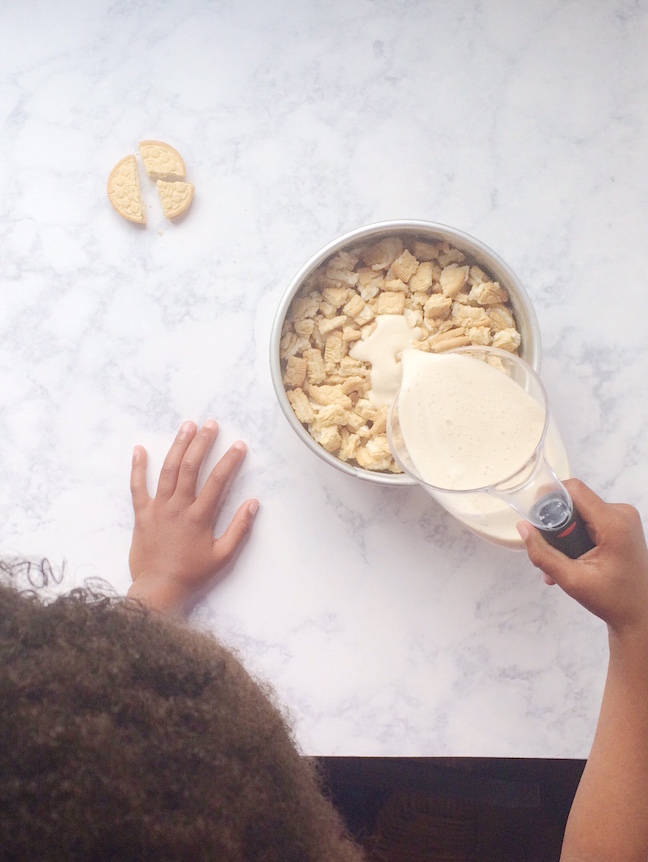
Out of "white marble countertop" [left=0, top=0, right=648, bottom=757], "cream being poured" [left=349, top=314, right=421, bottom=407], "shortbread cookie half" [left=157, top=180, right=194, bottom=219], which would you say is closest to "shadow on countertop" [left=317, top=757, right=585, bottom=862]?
"white marble countertop" [left=0, top=0, right=648, bottom=757]

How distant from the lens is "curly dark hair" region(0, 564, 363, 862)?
421mm

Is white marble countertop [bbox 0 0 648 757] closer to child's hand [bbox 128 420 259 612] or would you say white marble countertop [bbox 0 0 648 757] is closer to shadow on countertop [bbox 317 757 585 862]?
child's hand [bbox 128 420 259 612]

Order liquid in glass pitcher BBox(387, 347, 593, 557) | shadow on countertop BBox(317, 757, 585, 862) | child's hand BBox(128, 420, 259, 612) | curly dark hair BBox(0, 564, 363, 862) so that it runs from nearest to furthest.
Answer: curly dark hair BBox(0, 564, 363, 862)
liquid in glass pitcher BBox(387, 347, 593, 557)
child's hand BBox(128, 420, 259, 612)
shadow on countertop BBox(317, 757, 585, 862)

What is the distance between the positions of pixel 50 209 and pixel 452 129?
397 mm

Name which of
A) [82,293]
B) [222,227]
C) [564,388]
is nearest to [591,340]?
[564,388]

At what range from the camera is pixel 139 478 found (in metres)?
0.72

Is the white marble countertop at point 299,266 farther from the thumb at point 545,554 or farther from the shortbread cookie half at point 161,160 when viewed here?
the thumb at point 545,554

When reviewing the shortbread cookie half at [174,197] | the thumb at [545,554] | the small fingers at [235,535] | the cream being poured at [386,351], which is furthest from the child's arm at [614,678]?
the shortbread cookie half at [174,197]

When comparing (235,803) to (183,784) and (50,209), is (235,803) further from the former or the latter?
(50,209)

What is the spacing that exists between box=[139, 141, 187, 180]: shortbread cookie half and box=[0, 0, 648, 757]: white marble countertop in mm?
17

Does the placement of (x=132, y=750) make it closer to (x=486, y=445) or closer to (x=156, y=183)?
(x=486, y=445)

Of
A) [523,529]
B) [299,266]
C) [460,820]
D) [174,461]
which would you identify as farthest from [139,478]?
[460,820]

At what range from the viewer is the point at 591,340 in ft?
2.37

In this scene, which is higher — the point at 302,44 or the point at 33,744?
the point at 302,44
